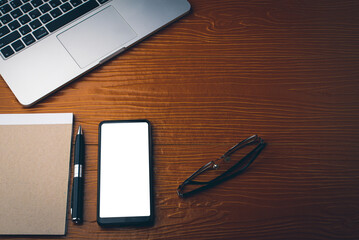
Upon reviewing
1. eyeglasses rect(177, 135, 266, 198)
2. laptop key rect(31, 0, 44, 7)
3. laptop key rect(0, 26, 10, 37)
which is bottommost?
eyeglasses rect(177, 135, 266, 198)

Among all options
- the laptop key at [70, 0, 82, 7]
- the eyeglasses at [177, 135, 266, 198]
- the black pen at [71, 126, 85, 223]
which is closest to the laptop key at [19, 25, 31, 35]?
the laptop key at [70, 0, 82, 7]

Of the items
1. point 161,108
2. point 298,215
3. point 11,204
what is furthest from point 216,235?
point 11,204

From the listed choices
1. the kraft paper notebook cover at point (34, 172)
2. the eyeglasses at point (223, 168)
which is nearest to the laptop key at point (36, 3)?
the kraft paper notebook cover at point (34, 172)

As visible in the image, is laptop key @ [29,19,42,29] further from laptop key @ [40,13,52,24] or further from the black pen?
the black pen

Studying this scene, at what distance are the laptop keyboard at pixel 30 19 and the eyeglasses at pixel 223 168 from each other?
42 centimetres

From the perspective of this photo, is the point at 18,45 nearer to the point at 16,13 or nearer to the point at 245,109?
the point at 16,13

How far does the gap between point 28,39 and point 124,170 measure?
1.10 feet

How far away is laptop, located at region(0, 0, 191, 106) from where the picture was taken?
0.59 meters

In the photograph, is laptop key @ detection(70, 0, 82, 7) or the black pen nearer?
the black pen

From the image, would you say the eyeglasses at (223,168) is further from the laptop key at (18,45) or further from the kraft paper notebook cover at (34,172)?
the laptop key at (18,45)

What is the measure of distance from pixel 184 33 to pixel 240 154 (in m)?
0.30

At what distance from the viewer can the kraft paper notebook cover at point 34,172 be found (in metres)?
0.53

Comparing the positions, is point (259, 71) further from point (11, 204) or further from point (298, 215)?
point (11, 204)

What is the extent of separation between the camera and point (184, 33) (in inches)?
26.3
